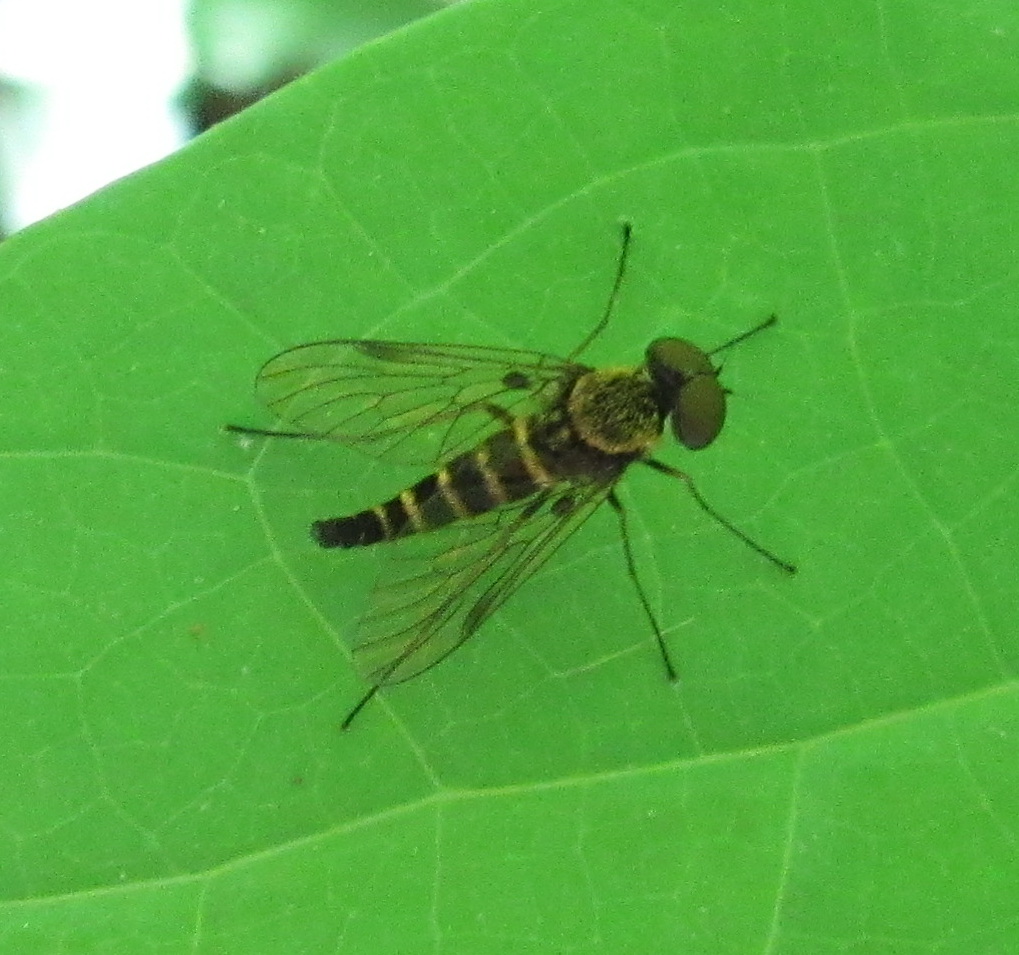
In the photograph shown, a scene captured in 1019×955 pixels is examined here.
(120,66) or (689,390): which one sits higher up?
(120,66)

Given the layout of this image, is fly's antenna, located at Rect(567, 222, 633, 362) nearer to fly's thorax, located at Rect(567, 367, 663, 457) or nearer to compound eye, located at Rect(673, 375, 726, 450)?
fly's thorax, located at Rect(567, 367, 663, 457)

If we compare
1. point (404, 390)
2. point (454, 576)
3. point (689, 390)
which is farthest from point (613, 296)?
point (454, 576)

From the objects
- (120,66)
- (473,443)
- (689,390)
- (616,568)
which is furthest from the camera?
(120,66)

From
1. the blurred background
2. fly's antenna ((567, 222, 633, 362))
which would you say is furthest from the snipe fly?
the blurred background

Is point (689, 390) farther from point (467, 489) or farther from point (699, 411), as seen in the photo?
point (467, 489)

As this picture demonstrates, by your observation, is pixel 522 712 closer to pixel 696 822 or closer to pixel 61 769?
pixel 696 822

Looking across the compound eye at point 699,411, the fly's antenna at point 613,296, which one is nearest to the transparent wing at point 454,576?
the compound eye at point 699,411
